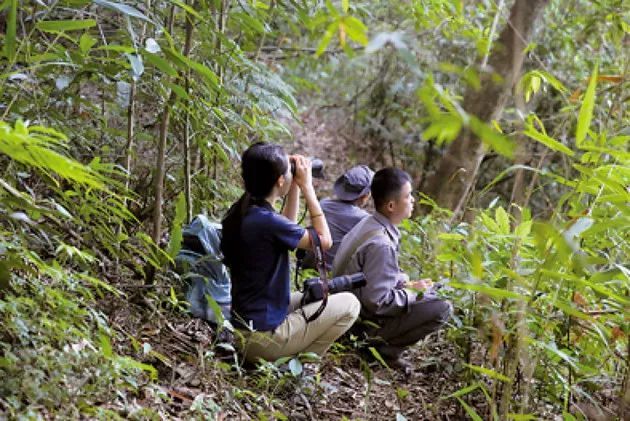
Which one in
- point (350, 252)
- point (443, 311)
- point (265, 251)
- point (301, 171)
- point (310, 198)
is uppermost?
point (301, 171)

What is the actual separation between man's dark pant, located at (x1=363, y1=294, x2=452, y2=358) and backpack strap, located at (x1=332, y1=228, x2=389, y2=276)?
341 millimetres

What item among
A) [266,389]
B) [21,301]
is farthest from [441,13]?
[21,301]

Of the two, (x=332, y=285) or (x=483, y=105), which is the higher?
(x=483, y=105)

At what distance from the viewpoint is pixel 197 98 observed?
352 centimetres

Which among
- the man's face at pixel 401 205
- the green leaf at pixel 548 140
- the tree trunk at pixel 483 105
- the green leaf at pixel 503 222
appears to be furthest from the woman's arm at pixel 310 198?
the tree trunk at pixel 483 105

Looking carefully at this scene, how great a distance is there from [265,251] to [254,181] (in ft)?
1.18

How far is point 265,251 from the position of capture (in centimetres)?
368

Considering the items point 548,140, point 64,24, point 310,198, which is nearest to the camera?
point 548,140

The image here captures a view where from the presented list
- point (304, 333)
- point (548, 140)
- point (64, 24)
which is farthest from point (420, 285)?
point (64, 24)

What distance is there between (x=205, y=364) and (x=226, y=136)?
3.99ft

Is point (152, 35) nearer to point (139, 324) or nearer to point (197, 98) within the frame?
point (197, 98)

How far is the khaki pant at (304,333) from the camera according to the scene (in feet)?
12.1

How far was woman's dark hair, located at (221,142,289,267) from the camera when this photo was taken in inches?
145

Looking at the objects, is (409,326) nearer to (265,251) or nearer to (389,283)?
(389,283)
